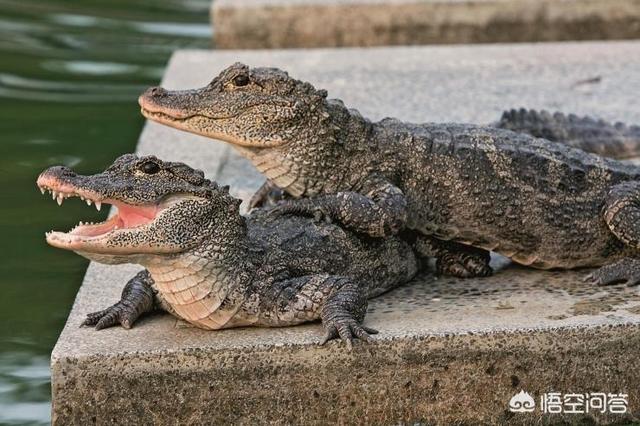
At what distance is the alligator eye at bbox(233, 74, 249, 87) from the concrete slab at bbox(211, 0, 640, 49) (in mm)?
5208

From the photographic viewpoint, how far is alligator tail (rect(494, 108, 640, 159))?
25.1ft

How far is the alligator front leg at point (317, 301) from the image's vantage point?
5340mm

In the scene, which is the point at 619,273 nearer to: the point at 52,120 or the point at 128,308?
the point at 128,308

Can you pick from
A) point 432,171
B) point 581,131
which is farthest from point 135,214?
point 581,131

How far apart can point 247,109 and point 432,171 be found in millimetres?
785

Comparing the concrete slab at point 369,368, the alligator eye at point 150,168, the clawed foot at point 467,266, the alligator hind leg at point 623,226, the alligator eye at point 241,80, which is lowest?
the concrete slab at point 369,368

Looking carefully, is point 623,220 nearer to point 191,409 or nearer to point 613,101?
point 191,409

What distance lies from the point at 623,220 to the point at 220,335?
1752mm

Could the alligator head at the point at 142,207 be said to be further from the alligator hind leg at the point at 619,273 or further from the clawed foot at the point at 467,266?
the alligator hind leg at the point at 619,273

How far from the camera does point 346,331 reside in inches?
205

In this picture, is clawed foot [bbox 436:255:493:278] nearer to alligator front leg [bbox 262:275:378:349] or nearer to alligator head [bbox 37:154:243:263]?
alligator front leg [bbox 262:275:378:349]

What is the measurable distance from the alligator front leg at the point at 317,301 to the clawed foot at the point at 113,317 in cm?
50

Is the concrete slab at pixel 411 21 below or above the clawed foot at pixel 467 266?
above

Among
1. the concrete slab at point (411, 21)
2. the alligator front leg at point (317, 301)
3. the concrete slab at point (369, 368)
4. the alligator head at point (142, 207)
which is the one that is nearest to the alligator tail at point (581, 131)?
the concrete slab at point (369, 368)
